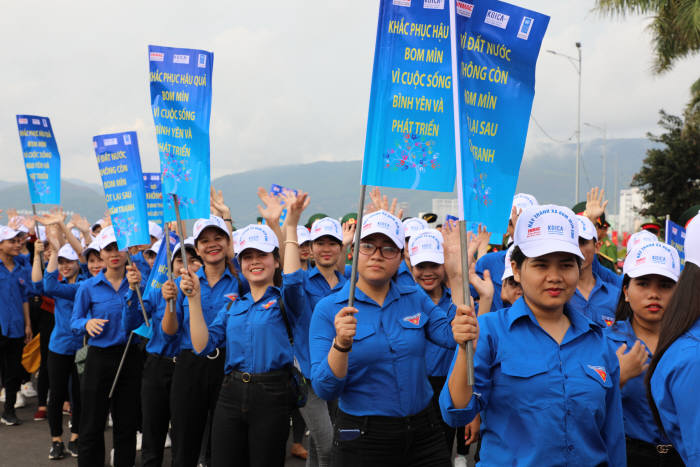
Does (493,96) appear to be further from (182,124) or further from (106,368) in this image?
(106,368)

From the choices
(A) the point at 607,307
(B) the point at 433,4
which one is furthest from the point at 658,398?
(A) the point at 607,307

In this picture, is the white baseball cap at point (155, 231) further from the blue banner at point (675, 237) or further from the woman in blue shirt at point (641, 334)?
the woman in blue shirt at point (641, 334)

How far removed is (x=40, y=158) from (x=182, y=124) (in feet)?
16.3

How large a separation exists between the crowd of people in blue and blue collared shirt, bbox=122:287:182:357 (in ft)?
0.04

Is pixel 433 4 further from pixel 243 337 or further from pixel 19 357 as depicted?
pixel 19 357

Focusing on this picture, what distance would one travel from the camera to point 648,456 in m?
3.59

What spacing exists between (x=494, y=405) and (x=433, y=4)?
1897mm

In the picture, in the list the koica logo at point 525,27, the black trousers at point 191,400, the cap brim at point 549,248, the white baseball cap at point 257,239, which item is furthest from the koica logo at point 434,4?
the black trousers at point 191,400

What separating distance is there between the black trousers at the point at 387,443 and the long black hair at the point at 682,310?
154cm

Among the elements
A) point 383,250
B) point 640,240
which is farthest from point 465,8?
point 640,240

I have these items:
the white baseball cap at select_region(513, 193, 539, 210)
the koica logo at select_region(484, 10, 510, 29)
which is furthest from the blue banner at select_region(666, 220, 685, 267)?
the koica logo at select_region(484, 10, 510, 29)

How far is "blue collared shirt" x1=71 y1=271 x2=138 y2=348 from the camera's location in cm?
659

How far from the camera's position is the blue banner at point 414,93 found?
130 inches

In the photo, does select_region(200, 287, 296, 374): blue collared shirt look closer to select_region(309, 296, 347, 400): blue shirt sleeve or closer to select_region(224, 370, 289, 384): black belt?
select_region(224, 370, 289, 384): black belt
